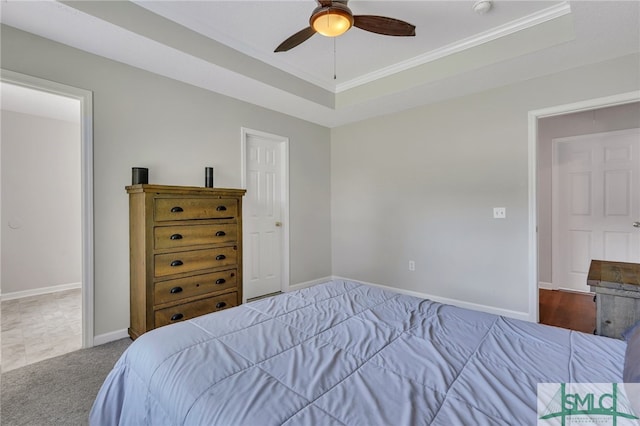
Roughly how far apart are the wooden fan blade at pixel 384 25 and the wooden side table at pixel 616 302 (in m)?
1.92

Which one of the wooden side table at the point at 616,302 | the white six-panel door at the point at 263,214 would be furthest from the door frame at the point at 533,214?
the white six-panel door at the point at 263,214

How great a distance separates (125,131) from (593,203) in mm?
5547

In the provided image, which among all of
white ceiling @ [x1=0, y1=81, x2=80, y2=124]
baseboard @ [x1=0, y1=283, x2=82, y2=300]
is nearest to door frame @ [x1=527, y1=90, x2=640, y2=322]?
white ceiling @ [x1=0, y1=81, x2=80, y2=124]

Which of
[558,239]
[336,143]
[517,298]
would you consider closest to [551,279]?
[558,239]

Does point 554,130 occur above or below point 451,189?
above

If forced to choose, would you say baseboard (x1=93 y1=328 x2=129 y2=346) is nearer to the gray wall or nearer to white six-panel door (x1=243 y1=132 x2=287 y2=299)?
the gray wall

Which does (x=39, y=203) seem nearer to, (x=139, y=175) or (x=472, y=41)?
(x=139, y=175)

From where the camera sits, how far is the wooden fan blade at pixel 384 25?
6.44 feet

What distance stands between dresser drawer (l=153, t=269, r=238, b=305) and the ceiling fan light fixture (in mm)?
2200

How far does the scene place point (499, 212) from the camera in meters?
3.24

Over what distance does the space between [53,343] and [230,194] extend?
1.96 metres

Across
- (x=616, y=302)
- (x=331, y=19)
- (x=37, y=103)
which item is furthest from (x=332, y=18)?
(x=37, y=103)

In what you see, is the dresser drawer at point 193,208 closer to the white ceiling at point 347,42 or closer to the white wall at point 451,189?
the white ceiling at point 347,42

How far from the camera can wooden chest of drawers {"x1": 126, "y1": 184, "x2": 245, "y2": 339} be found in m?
2.43
